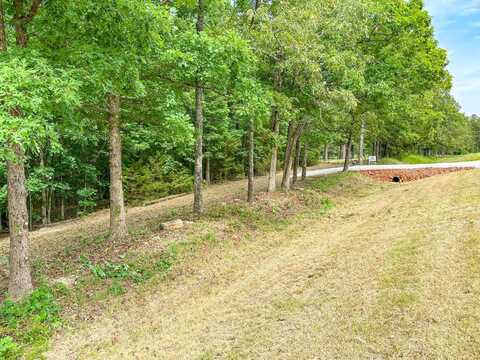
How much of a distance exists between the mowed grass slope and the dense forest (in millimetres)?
2593

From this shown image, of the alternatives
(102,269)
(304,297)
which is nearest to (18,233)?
(102,269)

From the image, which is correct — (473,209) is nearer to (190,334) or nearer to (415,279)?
(415,279)

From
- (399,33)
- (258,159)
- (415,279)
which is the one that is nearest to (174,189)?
(258,159)

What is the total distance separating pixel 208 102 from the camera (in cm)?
1958

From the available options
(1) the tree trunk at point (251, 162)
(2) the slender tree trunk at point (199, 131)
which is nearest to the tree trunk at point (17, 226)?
(2) the slender tree trunk at point (199, 131)

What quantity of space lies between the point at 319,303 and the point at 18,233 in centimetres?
548

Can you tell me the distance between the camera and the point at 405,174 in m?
21.2

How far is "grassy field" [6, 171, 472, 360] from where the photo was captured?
461 centimetres

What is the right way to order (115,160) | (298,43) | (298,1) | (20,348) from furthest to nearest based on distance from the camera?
(298,1) → (298,43) → (115,160) → (20,348)

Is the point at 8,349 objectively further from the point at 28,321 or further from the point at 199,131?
the point at 199,131

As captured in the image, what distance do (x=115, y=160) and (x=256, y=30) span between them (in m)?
6.24

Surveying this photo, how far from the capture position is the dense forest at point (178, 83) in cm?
666

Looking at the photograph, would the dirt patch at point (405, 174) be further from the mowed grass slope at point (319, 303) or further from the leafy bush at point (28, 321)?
the leafy bush at point (28, 321)

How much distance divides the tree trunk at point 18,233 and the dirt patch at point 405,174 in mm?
18441
